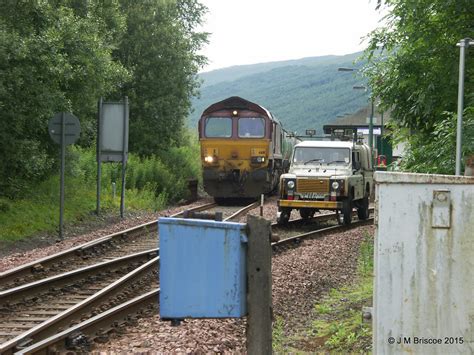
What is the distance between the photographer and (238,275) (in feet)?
13.5

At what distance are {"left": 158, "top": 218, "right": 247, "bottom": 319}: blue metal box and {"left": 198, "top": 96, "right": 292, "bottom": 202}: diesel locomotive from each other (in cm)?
2110

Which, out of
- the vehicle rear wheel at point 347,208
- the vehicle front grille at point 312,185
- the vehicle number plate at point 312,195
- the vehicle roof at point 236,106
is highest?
the vehicle roof at point 236,106

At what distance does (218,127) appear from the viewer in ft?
85.0

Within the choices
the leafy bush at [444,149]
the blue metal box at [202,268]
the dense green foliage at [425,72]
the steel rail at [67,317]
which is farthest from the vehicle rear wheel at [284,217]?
the blue metal box at [202,268]

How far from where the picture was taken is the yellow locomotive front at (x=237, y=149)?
25.4m

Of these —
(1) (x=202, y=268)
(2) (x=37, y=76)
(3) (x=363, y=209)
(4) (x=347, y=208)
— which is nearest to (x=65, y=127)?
(2) (x=37, y=76)

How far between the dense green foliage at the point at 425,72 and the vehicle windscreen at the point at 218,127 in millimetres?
11240

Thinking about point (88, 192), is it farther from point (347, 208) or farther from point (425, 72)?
point (425, 72)

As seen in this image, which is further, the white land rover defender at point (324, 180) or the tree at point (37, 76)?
the white land rover defender at point (324, 180)

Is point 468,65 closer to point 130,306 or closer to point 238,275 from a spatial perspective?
point 130,306

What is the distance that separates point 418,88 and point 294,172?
485cm

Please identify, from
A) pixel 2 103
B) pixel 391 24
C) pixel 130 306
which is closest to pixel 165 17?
pixel 2 103

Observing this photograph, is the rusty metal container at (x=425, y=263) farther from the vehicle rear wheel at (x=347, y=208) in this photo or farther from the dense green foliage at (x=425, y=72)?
the vehicle rear wheel at (x=347, y=208)

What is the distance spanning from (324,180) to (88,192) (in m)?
8.12
